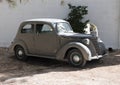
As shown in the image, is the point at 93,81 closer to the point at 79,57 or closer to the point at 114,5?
the point at 79,57

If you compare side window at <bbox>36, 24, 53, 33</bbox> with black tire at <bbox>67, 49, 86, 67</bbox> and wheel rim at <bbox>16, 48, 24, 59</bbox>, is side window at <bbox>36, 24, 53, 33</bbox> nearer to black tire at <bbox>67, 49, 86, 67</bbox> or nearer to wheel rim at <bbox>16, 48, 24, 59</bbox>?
wheel rim at <bbox>16, 48, 24, 59</bbox>

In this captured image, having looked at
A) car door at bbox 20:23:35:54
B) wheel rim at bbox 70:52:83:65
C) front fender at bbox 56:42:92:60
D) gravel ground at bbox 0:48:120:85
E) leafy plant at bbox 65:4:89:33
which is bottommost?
gravel ground at bbox 0:48:120:85

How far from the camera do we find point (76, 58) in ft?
35.4

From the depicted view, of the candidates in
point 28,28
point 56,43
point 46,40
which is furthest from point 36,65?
point 28,28

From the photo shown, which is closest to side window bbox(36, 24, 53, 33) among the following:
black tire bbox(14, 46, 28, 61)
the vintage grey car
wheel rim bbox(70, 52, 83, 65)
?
the vintage grey car

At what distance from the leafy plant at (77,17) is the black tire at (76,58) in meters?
3.25

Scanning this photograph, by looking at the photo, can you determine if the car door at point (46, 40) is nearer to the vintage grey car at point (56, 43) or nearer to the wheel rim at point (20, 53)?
the vintage grey car at point (56, 43)

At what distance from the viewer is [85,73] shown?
32.3 feet

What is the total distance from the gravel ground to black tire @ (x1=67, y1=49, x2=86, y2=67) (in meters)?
0.19

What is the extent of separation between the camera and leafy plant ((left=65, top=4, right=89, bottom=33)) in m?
14.0

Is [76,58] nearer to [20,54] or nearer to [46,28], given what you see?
[46,28]

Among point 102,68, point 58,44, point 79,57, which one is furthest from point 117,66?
point 58,44

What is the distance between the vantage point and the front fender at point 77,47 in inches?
416

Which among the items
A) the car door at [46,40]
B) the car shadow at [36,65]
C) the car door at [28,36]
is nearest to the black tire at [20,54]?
the car shadow at [36,65]
